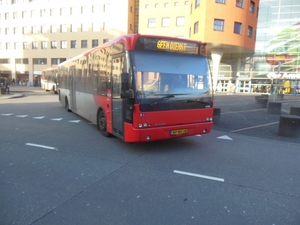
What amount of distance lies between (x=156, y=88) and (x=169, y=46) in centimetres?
118

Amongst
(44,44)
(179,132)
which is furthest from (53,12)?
(179,132)

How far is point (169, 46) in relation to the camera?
5449mm

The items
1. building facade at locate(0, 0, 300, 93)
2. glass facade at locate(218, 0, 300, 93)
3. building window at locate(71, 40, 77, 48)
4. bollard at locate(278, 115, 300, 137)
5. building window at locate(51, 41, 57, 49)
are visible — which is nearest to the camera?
bollard at locate(278, 115, 300, 137)

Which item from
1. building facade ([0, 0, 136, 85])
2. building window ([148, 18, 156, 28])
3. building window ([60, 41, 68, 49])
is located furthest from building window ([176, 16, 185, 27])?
building window ([60, 41, 68, 49])

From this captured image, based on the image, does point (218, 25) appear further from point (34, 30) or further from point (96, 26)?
point (34, 30)

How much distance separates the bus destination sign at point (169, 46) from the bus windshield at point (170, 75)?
131 millimetres

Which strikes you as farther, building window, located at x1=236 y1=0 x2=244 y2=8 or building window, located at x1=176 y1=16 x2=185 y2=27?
building window, located at x1=176 y1=16 x2=185 y2=27

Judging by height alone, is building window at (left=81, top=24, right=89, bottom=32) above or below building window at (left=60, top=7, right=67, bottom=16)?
below

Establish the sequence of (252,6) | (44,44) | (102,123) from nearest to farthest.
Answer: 1. (102,123)
2. (252,6)
3. (44,44)

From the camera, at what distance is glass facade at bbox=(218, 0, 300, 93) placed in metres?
34.2

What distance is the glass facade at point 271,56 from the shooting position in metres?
→ 34.2

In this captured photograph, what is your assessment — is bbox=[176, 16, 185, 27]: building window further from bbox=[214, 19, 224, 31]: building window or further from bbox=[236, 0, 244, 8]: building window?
bbox=[236, 0, 244, 8]: building window

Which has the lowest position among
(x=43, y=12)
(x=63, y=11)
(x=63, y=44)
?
(x=63, y=44)

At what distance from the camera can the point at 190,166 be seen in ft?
15.3
